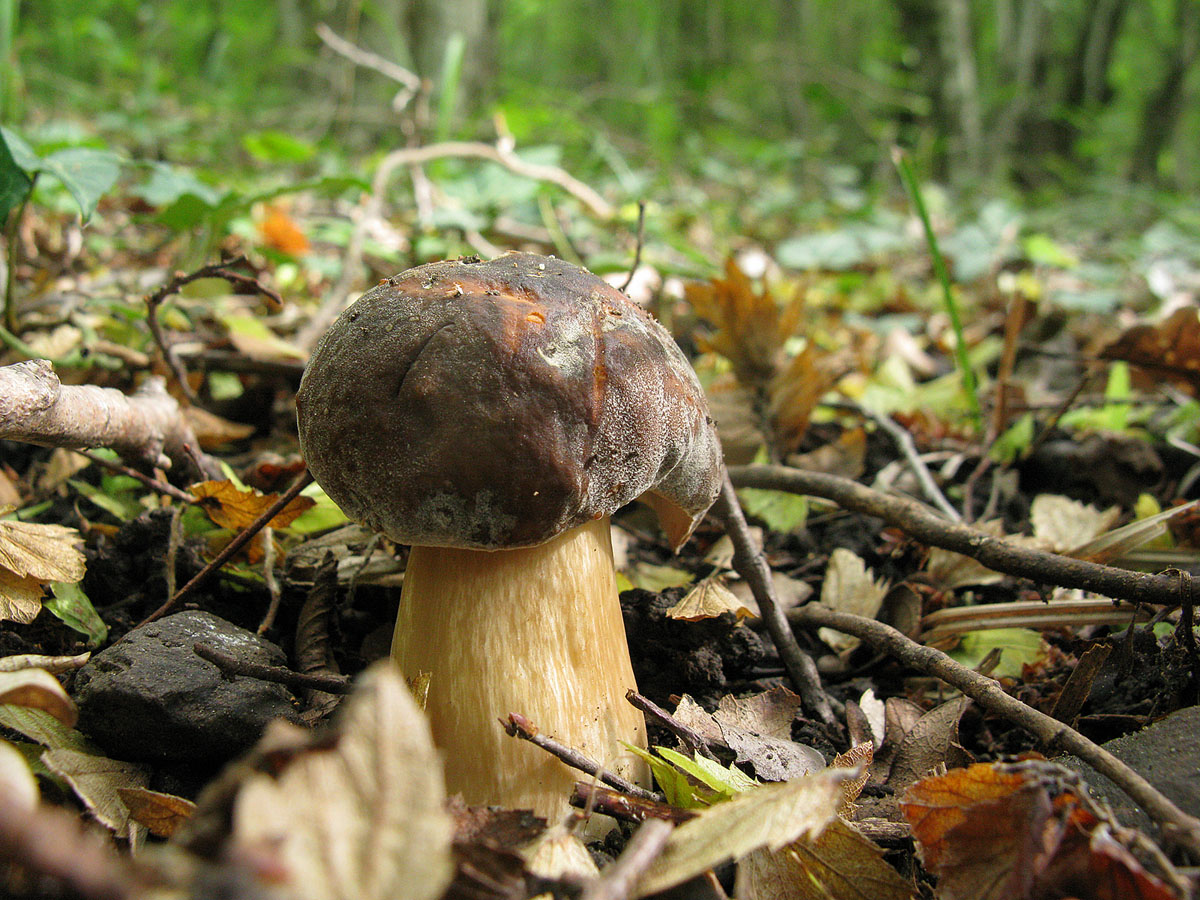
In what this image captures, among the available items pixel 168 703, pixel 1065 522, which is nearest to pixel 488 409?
pixel 168 703

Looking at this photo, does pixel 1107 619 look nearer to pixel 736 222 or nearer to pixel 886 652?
pixel 886 652

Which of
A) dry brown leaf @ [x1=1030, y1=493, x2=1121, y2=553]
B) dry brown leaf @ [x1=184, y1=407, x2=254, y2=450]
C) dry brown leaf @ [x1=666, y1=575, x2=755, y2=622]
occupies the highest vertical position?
dry brown leaf @ [x1=184, y1=407, x2=254, y2=450]

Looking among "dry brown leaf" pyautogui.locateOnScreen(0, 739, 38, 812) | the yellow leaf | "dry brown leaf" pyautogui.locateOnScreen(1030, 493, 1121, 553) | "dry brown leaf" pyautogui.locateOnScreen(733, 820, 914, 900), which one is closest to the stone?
the yellow leaf

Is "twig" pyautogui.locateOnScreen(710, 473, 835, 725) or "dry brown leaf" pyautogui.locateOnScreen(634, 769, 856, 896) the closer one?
"dry brown leaf" pyautogui.locateOnScreen(634, 769, 856, 896)

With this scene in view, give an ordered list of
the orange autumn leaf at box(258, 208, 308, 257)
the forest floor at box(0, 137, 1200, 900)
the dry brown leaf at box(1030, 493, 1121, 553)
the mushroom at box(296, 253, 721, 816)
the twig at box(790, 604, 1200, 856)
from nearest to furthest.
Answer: the forest floor at box(0, 137, 1200, 900)
the twig at box(790, 604, 1200, 856)
the mushroom at box(296, 253, 721, 816)
the dry brown leaf at box(1030, 493, 1121, 553)
the orange autumn leaf at box(258, 208, 308, 257)

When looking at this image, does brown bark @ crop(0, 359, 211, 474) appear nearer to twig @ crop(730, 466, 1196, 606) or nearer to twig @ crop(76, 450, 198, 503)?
twig @ crop(76, 450, 198, 503)

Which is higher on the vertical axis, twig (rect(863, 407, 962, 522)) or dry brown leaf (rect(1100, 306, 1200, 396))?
dry brown leaf (rect(1100, 306, 1200, 396))

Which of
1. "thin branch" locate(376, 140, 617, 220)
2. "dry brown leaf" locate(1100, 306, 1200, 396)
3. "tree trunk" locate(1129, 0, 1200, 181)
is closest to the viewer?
"dry brown leaf" locate(1100, 306, 1200, 396)

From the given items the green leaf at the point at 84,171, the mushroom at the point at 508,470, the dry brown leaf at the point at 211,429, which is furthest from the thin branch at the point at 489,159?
the mushroom at the point at 508,470
